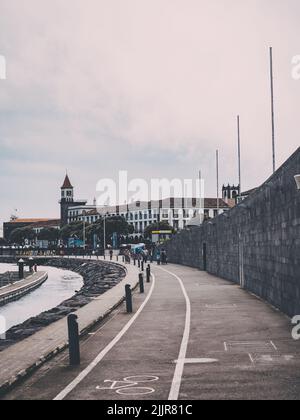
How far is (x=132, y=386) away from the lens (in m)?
11.4

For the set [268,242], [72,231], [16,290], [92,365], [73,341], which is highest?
[72,231]

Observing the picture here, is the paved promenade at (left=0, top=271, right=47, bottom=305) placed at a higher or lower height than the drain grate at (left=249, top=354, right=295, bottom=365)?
lower

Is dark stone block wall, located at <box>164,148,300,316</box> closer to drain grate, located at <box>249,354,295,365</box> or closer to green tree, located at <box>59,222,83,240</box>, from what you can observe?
drain grate, located at <box>249,354,295,365</box>

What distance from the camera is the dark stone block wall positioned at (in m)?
19.5

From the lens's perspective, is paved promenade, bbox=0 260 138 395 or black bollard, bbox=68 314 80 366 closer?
paved promenade, bbox=0 260 138 395

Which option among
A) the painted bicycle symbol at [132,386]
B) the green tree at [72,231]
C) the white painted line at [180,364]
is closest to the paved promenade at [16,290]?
the white painted line at [180,364]

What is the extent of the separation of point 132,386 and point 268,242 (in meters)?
14.1

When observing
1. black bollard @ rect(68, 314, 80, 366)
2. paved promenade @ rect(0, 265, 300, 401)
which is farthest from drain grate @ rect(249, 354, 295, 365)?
black bollard @ rect(68, 314, 80, 366)

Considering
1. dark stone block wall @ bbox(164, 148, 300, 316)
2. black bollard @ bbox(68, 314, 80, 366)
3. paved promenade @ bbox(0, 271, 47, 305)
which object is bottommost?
paved promenade @ bbox(0, 271, 47, 305)

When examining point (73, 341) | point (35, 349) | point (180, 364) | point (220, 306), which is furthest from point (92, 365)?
point (220, 306)

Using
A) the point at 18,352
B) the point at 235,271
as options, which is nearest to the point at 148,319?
the point at 18,352

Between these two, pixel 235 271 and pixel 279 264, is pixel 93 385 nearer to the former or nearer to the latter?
pixel 279 264

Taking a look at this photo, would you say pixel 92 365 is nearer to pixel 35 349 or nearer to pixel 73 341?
pixel 73 341

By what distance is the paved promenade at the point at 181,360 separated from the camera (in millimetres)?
10961
